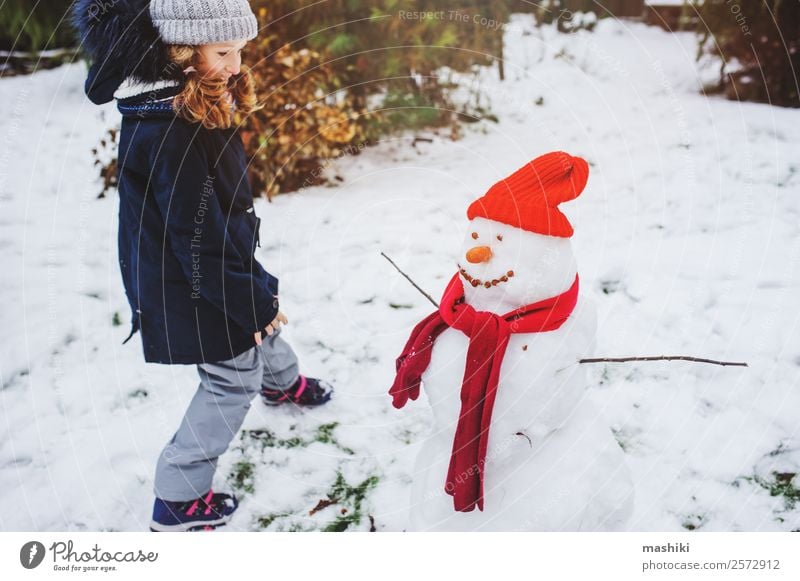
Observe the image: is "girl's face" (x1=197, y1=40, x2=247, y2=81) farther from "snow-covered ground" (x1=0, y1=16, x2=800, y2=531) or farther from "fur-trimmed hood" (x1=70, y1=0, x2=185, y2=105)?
"snow-covered ground" (x1=0, y1=16, x2=800, y2=531)

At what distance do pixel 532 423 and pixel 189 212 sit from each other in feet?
2.12

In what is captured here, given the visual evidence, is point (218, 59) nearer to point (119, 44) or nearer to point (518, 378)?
point (119, 44)

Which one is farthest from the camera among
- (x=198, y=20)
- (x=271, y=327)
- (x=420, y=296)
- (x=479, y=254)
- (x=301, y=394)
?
(x=420, y=296)

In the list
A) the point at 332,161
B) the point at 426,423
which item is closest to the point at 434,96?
the point at 332,161

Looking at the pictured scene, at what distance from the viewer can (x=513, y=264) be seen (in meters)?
0.95

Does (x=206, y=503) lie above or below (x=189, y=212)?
below

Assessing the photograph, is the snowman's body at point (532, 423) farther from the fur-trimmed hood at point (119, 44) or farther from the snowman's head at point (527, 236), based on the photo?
the fur-trimmed hood at point (119, 44)

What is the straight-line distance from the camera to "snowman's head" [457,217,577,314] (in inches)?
37.3

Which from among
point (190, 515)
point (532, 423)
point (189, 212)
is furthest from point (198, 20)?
point (190, 515)

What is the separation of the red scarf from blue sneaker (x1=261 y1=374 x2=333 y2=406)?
1.93 ft

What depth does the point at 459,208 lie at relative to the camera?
221cm

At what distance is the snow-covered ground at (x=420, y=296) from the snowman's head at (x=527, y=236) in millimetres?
596

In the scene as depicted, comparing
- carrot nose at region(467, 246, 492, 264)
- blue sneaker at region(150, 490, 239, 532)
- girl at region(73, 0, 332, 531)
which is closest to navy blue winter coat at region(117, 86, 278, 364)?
girl at region(73, 0, 332, 531)
